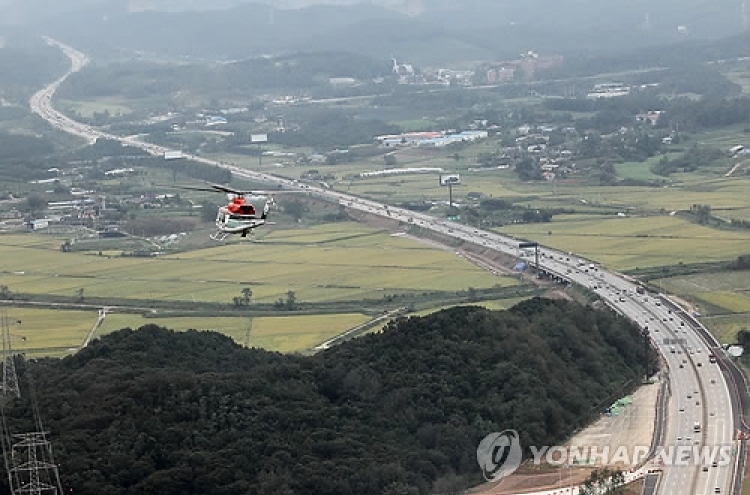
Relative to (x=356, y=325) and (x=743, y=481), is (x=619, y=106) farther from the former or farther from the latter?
(x=743, y=481)

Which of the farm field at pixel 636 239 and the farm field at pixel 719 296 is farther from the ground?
the farm field at pixel 636 239

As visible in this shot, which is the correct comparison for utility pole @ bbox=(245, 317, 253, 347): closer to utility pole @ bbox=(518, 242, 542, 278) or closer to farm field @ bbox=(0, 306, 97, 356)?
farm field @ bbox=(0, 306, 97, 356)

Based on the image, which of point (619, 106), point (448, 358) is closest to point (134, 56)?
point (619, 106)

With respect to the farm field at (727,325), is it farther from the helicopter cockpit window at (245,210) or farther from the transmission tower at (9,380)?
the transmission tower at (9,380)

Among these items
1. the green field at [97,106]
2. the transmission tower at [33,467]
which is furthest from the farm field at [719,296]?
the green field at [97,106]

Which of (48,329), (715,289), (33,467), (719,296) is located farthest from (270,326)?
(33,467)
